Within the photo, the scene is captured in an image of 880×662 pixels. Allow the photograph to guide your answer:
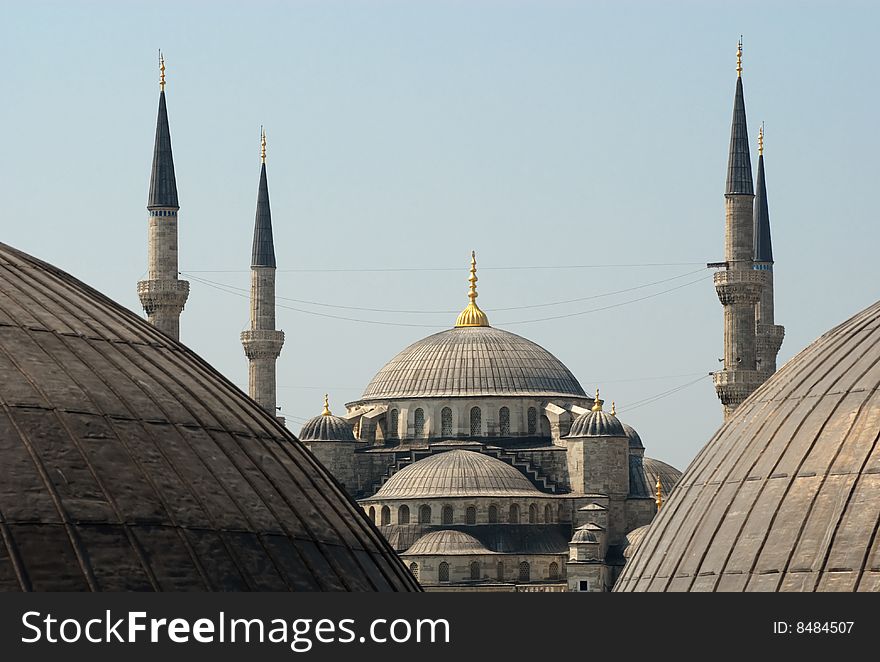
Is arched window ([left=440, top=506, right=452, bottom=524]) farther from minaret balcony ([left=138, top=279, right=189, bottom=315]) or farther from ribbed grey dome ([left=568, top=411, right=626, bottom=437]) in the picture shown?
minaret balcony ([left=138, top=279, right=189, bottom=315])

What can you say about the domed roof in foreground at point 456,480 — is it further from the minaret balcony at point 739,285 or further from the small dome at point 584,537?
the minaret balcony at point 739,285

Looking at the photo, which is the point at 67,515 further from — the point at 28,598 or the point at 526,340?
the point at 526,340

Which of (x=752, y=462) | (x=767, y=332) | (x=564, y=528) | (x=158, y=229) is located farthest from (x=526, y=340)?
(x=752, y=462)

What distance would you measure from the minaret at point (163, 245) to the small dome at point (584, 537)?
1621cm

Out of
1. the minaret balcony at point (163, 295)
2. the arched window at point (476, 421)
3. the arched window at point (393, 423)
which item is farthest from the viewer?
the arched window at point (393, 423)

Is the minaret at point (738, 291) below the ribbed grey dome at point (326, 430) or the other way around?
below

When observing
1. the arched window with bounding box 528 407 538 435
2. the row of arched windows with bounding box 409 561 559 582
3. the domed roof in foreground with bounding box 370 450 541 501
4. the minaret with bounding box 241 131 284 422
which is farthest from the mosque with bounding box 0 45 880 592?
the arched window with bounding box 528 407 538 435

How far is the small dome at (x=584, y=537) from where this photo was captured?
5806 centimetres

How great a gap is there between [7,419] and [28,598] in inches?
58.7

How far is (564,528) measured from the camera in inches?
2453

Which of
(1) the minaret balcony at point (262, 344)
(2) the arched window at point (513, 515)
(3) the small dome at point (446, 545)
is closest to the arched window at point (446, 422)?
(2) the arched window at point (513, 515)

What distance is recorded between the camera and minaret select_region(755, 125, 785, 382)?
49.5m

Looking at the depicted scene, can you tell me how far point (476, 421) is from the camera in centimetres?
6912

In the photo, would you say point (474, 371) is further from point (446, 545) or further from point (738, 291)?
point (738, 291)
